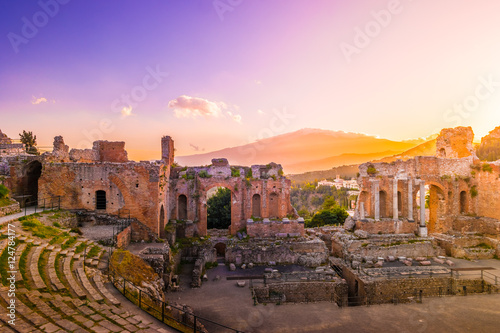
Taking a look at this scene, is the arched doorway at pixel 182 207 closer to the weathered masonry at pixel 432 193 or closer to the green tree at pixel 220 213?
the green tree at pixel 220 213

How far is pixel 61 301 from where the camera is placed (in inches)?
303

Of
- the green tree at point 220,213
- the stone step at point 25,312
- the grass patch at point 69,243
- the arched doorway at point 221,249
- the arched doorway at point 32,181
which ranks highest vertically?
the arched doorway at point 32,181

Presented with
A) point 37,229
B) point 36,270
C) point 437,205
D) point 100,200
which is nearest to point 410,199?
point 437,205

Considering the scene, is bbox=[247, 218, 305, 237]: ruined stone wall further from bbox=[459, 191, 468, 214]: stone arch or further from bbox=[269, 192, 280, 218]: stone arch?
bbox=[459, 191, 468, 214]: stone arch

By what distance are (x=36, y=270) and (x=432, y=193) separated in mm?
29060

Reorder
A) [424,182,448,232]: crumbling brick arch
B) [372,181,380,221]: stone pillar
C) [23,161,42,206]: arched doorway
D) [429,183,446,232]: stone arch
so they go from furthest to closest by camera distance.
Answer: [429,183,446,232]: stone arch, [424,182,448,232]: crumbling brick arch, [372,181,380,221]: stone pillar, [23,161,42,206]: arched doorway

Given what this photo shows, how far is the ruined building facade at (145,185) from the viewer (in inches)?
736

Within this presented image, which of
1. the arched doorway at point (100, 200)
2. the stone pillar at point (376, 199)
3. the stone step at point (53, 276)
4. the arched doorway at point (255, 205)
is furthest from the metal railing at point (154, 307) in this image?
the stone pillar at point (376, 199)

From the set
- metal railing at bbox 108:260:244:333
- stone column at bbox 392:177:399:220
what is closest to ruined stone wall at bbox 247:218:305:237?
stone column at bbox 392:177:399:220

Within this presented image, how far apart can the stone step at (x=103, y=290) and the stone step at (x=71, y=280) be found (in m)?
0.59

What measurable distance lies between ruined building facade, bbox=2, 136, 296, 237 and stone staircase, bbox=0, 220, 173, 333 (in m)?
8.06

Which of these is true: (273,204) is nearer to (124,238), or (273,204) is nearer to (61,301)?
(124,238)

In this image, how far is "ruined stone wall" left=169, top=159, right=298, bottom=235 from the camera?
73.8 ft

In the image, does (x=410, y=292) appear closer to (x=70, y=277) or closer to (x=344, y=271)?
(x=344, y=271)
